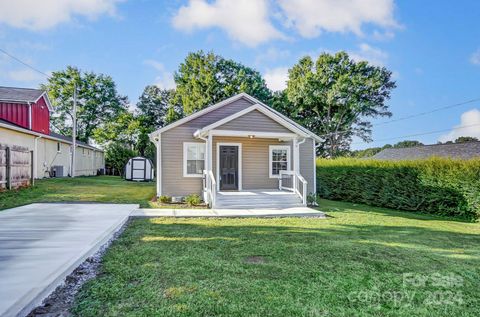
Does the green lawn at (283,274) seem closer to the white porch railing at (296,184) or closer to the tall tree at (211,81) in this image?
the white porch railing at (296,184)

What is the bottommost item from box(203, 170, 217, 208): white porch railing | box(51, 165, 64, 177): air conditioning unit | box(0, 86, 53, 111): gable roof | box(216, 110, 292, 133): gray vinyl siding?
box(203, 170, 217, 208): white porch railing

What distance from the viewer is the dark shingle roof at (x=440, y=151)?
18364 millimetres

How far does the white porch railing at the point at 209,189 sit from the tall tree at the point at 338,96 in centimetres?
2201

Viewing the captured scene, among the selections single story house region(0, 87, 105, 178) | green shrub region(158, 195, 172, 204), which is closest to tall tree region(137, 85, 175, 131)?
single story house region(0, 87, 105, 178)

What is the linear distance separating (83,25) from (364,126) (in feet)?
93.8

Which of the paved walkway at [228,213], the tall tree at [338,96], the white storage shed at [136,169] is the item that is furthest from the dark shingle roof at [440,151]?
the white storage shed at [136,169]

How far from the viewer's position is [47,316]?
2707 millimetres

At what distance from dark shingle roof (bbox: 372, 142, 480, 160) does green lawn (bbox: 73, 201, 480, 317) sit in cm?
1301

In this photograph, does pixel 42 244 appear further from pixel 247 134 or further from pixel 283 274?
pixel 247 134

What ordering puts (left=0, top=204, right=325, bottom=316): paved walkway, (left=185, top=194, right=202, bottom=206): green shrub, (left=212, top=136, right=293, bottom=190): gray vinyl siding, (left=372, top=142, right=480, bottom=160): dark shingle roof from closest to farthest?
(left=0, top=204, right=325, bottom=316): paved walkway
(left=185, top=194, right=202, bottom=206): green shrub
(left=212, top=136, right=293, bottom=190): gray vinyl siding
(left=372, top=142, right=480, bottom=160): dark shingle roof

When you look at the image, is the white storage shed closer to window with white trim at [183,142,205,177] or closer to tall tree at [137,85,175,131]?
window with white trim at [183,142,205,177]

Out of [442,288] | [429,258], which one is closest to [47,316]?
[442,288]

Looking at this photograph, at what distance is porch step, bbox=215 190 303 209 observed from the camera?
33.7ft

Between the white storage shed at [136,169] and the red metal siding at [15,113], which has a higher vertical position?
the red metal siding at [15,113]
